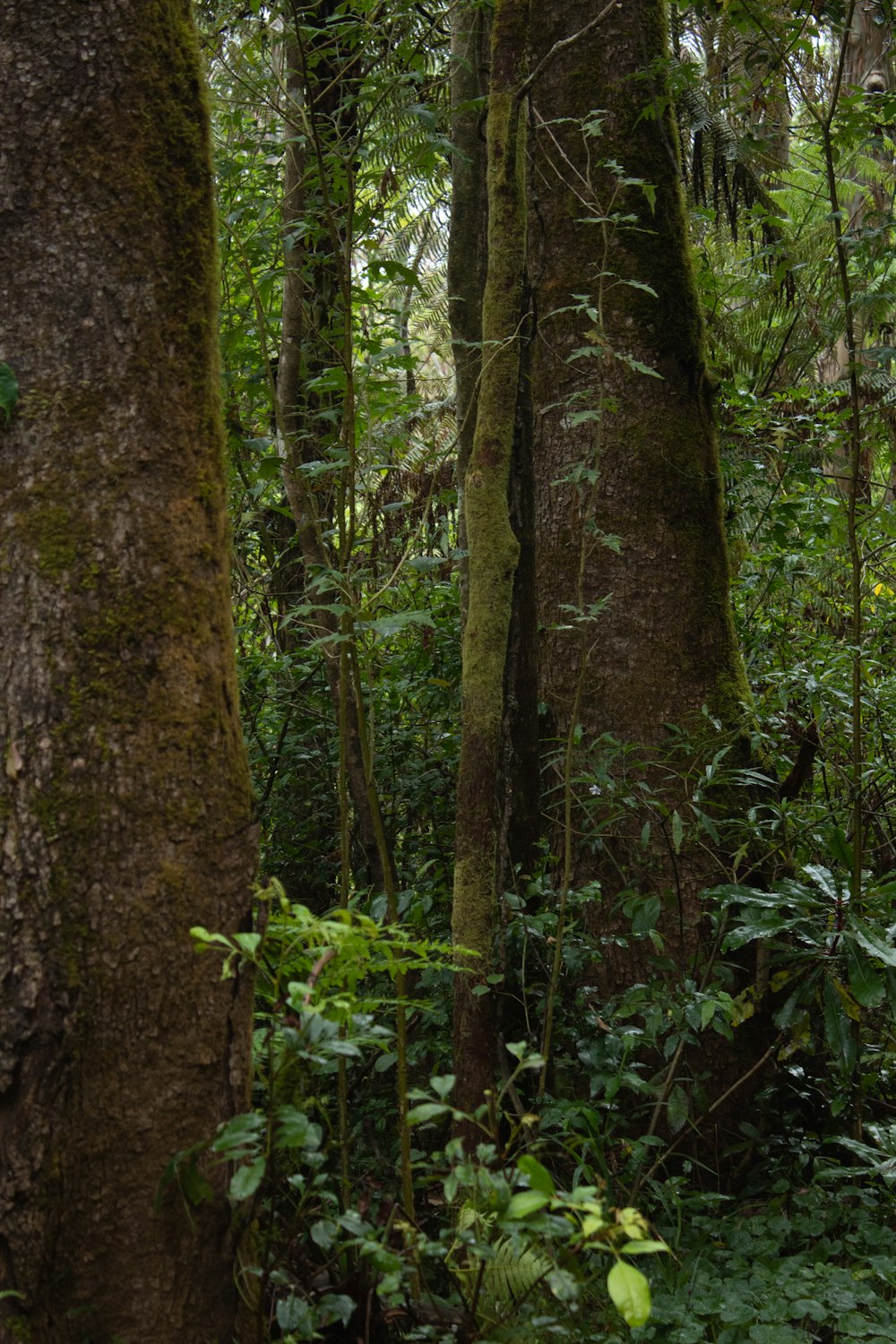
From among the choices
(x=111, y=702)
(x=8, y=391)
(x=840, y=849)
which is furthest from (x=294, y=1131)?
(x=840, y=849)

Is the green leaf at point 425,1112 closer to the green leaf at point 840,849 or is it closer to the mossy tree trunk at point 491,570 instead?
the mossy tree trunk at point 491,570

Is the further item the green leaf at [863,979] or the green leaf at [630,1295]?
the green leaf at [863,979]

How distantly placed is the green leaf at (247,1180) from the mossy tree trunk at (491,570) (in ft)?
4.41

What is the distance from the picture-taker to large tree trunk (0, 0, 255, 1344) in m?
1.71

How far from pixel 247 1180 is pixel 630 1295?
567 mm

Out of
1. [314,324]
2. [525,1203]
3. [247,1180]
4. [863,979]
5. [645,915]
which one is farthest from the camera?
[314,324]

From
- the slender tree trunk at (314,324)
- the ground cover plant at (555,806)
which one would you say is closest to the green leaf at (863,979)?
the ground cover plant at (555,806)

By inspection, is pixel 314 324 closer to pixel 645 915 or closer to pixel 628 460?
pixel 628 460

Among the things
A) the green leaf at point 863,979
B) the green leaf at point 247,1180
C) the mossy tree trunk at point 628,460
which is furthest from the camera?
the mossy tree trunk at point 628,460

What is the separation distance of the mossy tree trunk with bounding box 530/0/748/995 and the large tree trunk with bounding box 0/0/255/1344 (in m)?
2.00

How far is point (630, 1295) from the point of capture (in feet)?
4.87

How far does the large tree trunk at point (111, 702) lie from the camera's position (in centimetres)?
171

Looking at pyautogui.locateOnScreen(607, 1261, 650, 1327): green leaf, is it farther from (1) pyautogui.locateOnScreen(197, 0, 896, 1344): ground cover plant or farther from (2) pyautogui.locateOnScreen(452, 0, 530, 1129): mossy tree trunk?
(2) pyautogui.locateOnScreen(452, 0, 530, 1129): mossy tree trunk

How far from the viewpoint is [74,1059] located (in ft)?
A: 5.63
